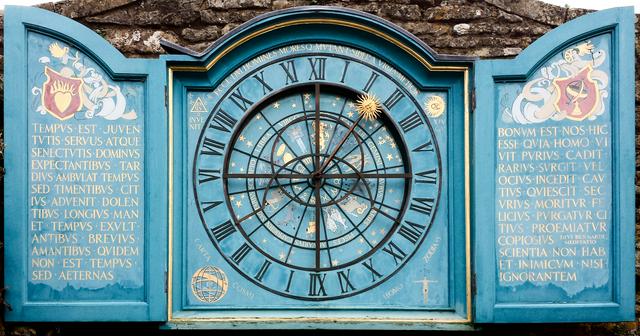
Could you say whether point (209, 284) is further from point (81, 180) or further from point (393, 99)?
point (393, 99)

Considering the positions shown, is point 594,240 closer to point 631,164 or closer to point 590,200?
point 590,200

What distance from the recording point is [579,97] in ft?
15.1

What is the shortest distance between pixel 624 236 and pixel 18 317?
150 inches

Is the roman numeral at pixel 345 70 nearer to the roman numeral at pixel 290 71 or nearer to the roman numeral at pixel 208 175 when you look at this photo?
the roman numeral at pixel 290 71

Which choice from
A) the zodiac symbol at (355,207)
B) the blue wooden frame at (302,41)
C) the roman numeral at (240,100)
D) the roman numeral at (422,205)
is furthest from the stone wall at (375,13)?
the zodiac symbol at (355,207)

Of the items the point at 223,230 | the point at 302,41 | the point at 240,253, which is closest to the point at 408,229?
the point at 240,253

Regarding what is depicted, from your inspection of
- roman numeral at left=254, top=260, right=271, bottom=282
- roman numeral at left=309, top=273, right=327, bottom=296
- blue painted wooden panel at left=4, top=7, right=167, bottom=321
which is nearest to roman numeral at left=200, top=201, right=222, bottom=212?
blue painted wooden panel at left=4, top=7, right=167, bottom=321

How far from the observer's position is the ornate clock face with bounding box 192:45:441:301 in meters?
4.73

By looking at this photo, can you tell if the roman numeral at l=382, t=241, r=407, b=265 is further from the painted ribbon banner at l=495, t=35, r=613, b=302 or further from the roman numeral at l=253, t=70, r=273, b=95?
the roman numeral at l=253, t=70, r=273, b=95

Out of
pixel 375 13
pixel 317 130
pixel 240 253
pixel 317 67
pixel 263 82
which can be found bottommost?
pixel 240 253

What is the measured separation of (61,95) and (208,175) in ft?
3.47

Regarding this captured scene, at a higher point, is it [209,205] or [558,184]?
[558,184]

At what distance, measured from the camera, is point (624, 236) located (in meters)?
4.54

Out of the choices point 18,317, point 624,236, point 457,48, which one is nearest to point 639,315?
point 624,236
